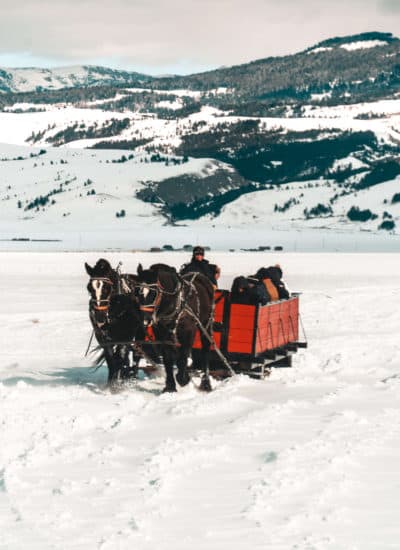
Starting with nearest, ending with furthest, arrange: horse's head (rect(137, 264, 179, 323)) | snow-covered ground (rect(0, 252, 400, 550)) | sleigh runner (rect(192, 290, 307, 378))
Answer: snow-covered ground (rect(0, 252, 400, 550)) < horse's head (rect(137, 264, 179, 323)) < sleigh runner (rect(192, 290, 307, 378))

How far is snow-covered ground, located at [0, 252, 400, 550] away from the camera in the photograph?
8.63m

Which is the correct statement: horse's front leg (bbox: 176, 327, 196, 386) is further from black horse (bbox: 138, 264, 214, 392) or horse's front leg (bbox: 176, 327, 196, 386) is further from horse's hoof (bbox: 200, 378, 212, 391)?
horse's hoof (bbox: 200, 378, 212, 391)

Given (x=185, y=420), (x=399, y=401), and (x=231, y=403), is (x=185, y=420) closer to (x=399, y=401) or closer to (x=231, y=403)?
(x=231, y=403)

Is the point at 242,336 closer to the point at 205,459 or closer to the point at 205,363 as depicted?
the point at 205,363

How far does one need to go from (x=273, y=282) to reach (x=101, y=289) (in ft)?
14.8

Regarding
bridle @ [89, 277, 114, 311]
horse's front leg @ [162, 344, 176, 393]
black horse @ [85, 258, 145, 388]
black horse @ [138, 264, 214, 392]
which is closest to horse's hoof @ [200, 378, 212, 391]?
black horse @ [138, 264, 214, 392]

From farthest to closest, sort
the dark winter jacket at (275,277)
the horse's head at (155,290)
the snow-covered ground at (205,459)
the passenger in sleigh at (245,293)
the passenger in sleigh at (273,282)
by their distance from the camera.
A: 1. the dark winter jacket at (275,277)
2. the passenger in sleigh at (273,282)
3. the passenger in sleigh at (245,293)
4. the horse's head at (155,290)
5. the snow-covered ground at (205,459)

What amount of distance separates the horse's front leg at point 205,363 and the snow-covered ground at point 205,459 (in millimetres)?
216

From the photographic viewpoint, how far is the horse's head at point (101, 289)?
15.0m

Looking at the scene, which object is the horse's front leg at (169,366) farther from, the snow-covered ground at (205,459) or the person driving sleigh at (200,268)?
the person driving sleigh at (200,268)

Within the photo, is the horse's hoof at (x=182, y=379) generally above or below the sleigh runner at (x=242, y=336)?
below

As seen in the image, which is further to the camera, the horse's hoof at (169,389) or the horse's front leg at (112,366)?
the horse's front leg at (112,366)

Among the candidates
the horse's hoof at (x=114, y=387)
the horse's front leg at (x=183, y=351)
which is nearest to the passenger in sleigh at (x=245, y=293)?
the horse's front leg at (x=183, y=351)

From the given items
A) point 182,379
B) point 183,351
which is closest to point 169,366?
point 183,351
